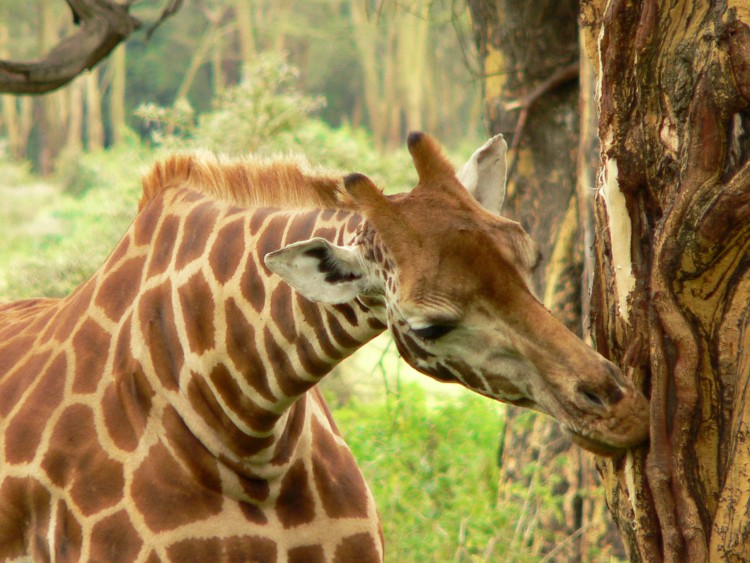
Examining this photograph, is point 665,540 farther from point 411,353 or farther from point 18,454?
point 18,454

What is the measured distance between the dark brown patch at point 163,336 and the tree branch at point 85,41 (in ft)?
9.09

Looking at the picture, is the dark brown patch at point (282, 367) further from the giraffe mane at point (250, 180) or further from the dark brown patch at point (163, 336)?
the giraffe mane at point (250, 180)

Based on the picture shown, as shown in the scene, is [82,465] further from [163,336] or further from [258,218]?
[258,218]

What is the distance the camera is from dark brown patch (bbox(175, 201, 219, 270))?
3852 millimetres

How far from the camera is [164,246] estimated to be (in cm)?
396

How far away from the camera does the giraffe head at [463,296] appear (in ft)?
9.36

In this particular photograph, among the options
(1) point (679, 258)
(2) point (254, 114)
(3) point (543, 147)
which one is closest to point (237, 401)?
(1) point (679, 258)

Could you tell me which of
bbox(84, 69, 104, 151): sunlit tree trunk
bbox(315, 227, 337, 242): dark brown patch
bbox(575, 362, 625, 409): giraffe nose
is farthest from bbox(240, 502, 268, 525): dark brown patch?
bbox(84, 69, 104, 151): sunlit tree trunk

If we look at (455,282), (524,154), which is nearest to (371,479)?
(524,154)

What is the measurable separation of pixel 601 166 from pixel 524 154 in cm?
378

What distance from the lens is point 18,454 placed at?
3777 millimetres

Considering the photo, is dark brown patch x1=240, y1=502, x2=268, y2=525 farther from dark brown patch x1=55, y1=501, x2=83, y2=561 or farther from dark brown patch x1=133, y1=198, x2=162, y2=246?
dark brown patch x1=133, y1=198, x2=162, y2=246

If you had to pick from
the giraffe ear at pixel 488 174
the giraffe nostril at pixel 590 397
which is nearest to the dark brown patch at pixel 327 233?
the giraffe ear at pixel 488 174

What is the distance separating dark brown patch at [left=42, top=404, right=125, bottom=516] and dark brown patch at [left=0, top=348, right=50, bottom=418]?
0.28 m
